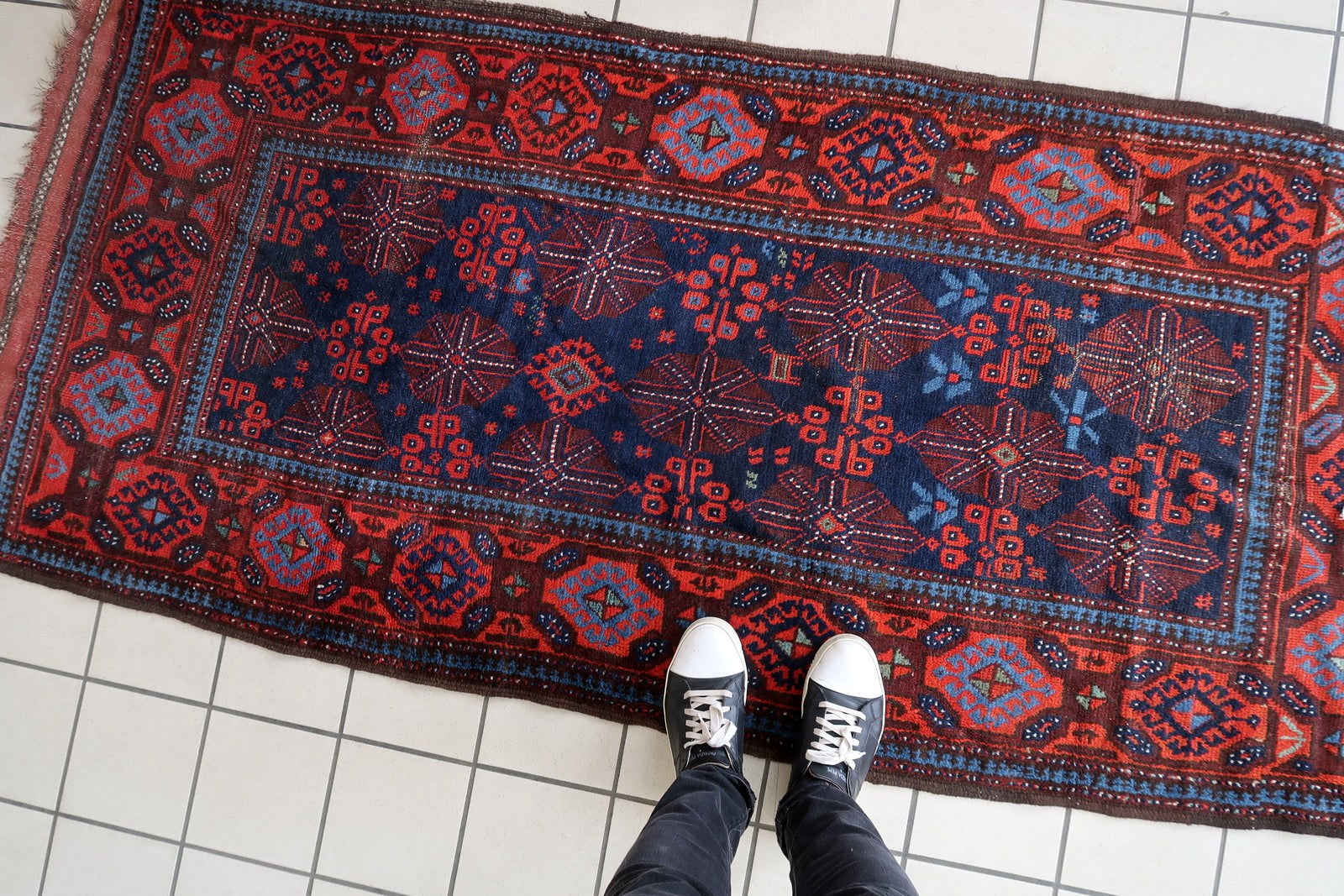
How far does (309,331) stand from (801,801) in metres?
1.27

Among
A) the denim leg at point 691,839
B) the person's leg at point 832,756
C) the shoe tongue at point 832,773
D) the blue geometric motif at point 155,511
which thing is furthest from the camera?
the blue geometric motif at point 155,511

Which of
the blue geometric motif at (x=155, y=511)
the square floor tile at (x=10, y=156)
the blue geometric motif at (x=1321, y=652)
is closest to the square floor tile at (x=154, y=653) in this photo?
the blue geometric motif at (x=155, y=511)

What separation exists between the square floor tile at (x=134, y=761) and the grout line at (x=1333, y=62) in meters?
2.43

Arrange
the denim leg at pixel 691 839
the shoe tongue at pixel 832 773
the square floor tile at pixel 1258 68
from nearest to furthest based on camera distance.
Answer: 1. the denim leg at pixel 691 839
2. the shoe tongue at pixel 832 773
3. the square floor tile at pixel 1258 68

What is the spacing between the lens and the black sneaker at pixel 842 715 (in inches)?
50.3

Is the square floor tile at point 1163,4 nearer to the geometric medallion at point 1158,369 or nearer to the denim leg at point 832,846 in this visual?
the geometric medallion at point 1158,369

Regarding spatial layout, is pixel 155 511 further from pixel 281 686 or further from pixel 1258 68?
pixel 1258 68

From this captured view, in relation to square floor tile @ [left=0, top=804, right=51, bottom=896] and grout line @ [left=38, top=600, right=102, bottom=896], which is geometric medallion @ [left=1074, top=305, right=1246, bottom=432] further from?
square floor tile @ [left=0, top=804, right=51, bottom=896]

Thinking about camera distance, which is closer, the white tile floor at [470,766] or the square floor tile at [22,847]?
the white tile floor at [470,766]

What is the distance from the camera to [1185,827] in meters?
1.31

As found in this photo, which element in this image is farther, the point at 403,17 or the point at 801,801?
the point at 403,17

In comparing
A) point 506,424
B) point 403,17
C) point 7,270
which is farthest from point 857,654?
point 7,270

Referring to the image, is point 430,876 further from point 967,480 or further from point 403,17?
point 403,17

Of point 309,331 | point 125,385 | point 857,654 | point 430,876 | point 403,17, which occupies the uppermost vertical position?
point 403,17
